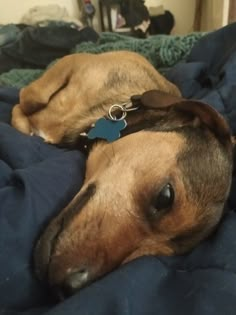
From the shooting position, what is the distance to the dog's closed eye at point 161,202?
1.20 meters

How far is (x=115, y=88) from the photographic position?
5.72 ft

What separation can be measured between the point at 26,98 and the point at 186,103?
743 mm

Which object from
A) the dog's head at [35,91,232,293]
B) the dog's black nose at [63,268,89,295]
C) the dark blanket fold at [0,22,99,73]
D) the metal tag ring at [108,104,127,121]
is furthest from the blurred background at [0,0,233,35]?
the dog's black nose at [63,268,89,295]

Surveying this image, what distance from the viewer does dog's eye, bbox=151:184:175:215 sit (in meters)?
1.20

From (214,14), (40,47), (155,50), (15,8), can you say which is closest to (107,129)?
(155,50)

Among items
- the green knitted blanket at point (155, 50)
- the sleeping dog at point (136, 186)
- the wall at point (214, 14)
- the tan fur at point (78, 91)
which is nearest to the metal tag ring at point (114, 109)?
the sleeping dog at point (136, 186)

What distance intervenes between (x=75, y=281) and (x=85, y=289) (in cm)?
7

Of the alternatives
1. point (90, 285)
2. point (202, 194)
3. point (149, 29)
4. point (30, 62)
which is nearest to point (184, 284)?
point (90, 285)

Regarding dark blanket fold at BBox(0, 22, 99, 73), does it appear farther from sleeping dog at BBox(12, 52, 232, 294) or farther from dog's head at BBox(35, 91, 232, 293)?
dog's head at BBox(35, 91, 232, 293)

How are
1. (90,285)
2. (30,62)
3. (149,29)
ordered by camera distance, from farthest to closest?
(149,29), (30,62), (90,285)

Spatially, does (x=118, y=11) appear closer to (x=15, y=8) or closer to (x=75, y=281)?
(x=15, y=8)

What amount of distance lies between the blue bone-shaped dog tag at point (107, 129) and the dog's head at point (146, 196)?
0.09ft

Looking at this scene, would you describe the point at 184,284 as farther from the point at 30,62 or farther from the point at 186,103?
the point at 30,62

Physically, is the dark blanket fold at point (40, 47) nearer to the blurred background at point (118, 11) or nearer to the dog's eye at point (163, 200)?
the blurred background at point (118, 11)
